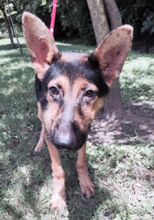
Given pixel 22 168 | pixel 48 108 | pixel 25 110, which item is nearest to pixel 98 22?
pixel 25 110

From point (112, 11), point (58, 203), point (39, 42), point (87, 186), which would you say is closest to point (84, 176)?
point (87, 186)

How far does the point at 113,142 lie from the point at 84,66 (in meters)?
2.07

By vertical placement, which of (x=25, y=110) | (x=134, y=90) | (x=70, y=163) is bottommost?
(x=134, y=90)

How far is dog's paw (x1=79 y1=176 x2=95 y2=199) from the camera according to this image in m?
4.66

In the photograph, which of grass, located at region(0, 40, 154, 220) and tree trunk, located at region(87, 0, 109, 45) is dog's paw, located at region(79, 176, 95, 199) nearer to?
grass, located at region(0, 40, 154, 220)

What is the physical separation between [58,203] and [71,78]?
1.48 meters

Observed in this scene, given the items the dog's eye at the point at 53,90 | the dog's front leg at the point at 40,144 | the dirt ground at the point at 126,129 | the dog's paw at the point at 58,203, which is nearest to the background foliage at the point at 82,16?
the dirt ground at the point at 126,129

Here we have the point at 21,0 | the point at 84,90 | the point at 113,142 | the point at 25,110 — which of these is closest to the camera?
the point at 84,90

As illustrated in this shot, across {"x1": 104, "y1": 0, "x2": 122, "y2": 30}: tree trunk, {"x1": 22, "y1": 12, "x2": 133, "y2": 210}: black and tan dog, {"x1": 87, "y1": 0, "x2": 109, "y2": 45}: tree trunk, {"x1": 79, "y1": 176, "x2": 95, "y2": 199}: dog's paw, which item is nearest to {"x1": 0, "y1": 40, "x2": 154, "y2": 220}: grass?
{"x1": 79, "y1": 176, "x2": 95, "y2": 199}: dog's paw

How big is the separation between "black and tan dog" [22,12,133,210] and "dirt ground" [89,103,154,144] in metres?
1.95

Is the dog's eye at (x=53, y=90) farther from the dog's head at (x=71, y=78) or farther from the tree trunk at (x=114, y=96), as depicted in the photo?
the tree trunk at (x=114, y=96)

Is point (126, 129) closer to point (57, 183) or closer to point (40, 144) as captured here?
point (40, 144)

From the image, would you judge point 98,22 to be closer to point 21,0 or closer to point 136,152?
point 136,152

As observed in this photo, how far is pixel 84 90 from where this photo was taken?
363 centimetres
